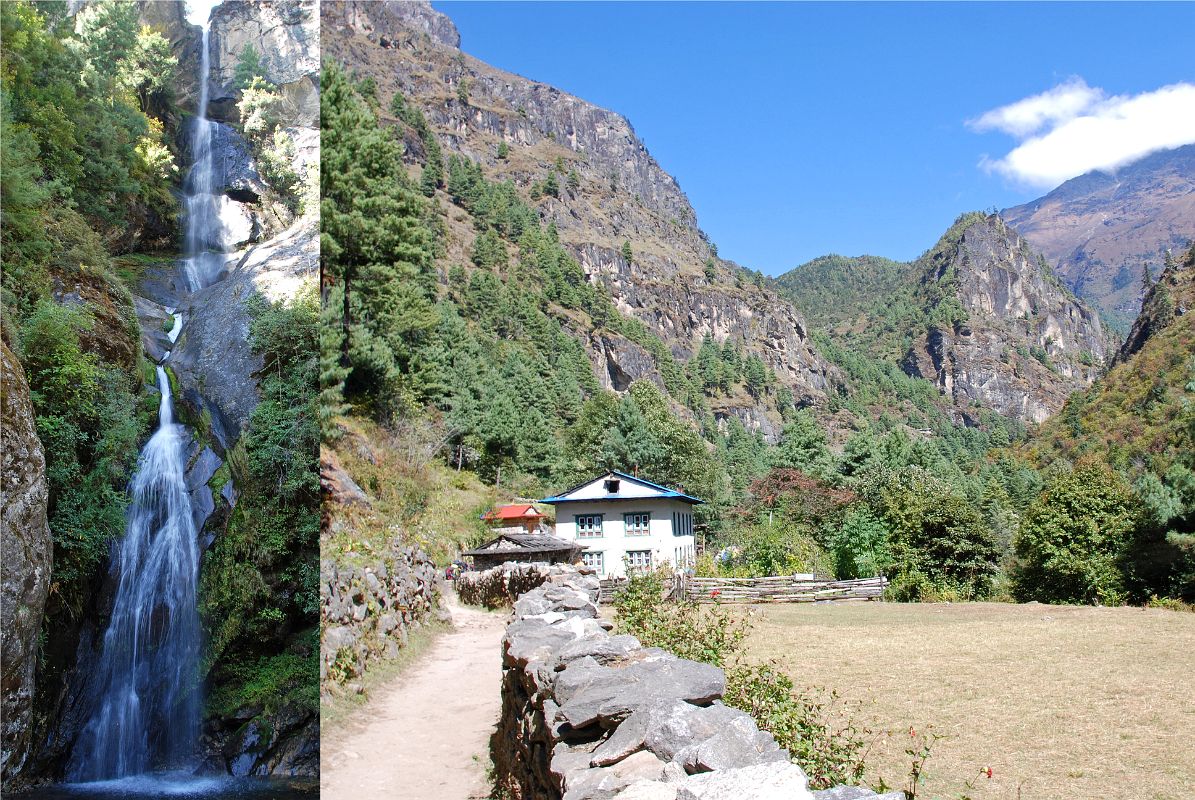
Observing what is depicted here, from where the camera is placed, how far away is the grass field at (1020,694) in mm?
5504

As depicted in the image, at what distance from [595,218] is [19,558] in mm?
146573

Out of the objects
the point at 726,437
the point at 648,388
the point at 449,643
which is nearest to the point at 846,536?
the point at 449,643

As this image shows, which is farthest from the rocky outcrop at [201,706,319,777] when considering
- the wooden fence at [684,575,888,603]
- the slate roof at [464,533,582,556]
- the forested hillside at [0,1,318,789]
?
the wooden fence at [684,575,888,603]

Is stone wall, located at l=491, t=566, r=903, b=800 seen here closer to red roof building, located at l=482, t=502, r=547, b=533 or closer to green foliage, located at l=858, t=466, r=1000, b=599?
green foliage, located at l=858, t=466, r=1000, b=599

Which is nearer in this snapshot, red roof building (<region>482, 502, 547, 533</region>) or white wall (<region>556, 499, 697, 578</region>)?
red roof building (<region>482, 502, 547, 533</region>)

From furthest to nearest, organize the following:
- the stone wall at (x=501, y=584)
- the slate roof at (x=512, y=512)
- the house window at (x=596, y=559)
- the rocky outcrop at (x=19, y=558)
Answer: the house window at (x=596, y=559) < the slate roof at (x=512, y=512) < the stone wall at (x=501, y=584) < the rocky outcrop at (x=19, y=558)

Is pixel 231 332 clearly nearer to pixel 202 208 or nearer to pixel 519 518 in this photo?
pixel 202 208

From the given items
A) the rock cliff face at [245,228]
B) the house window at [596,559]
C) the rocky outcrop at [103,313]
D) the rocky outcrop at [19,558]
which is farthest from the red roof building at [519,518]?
the rocky outcrop at [19,558]

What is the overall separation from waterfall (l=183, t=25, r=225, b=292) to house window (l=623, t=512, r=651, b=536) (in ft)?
93.0

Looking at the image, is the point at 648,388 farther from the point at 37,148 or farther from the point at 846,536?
the point at 37,148

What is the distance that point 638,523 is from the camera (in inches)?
1294

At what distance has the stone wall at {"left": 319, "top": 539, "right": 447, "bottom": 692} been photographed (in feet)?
23.5

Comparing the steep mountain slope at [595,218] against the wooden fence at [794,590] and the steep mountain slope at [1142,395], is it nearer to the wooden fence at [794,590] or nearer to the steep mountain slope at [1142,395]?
the steep mountain slope at [1142,395]

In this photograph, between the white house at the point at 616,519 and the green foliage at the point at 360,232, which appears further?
the white house at the point at 616,519
